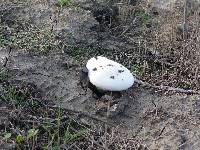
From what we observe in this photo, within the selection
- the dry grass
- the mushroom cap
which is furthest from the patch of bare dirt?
the mushroom cap

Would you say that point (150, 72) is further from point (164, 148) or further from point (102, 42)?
point (164, 148)

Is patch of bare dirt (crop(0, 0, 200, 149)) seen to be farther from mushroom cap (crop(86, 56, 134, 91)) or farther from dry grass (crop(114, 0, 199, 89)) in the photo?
mushroom cap (crop(86, 56, 134, 91))

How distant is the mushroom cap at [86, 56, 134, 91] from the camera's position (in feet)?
10.2

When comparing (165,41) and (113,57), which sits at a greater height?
(165,41)

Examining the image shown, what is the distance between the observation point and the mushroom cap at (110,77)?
122 inches

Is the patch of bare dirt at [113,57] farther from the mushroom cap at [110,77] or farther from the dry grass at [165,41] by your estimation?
the mushroom cap at [110,77]

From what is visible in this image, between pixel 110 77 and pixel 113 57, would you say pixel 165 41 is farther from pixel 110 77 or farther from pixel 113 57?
pixel 110 77

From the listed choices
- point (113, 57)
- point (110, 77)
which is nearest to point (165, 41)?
point (113, 57)

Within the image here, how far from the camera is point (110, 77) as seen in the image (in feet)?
10.2

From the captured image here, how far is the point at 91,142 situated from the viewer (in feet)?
9.68

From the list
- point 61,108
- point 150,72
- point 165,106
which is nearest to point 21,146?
point 61,108

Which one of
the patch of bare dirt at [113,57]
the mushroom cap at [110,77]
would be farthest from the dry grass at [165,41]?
the mushroom cap at [110,77]

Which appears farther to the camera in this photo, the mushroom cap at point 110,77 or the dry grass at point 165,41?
the dry grass at point 165,41

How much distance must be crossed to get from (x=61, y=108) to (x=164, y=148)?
2.57 feet
